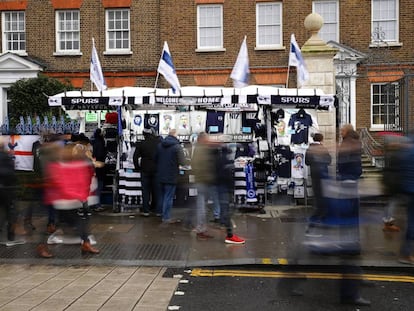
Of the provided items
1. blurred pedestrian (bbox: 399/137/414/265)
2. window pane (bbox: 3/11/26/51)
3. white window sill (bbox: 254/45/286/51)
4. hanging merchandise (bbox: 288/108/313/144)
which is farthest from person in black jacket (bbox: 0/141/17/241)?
window pane (bbox: 3/11/26/51)

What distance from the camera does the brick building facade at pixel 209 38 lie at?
21141mm

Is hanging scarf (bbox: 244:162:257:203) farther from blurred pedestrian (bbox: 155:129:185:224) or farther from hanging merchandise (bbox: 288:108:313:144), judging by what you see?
blurred pedestrian (bbox: 155:129:185:224)

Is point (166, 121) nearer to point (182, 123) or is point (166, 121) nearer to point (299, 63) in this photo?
point (182, 123)

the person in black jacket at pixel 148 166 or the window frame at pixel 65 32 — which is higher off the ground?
the window frame at pixel 65 32

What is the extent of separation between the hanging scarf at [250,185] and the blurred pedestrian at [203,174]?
2739 mm

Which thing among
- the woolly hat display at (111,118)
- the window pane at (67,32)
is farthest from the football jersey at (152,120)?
the window pane at (67,32)

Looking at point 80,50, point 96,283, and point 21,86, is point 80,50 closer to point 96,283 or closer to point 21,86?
point 21,86

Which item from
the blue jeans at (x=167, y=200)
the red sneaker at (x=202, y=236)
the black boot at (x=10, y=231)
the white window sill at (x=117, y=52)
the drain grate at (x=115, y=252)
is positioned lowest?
the drain grate at (x=115, y=252)

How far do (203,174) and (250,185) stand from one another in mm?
3118

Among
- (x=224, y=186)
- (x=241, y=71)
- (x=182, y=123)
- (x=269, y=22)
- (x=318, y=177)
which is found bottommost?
(x=224, y=186)

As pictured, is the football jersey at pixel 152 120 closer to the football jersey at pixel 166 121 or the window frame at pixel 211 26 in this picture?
the football jersey at pixel 166 121

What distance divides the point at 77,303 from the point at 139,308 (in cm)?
71

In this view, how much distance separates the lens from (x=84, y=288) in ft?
21.5

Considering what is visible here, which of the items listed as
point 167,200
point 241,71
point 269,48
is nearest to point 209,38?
point 269,48
